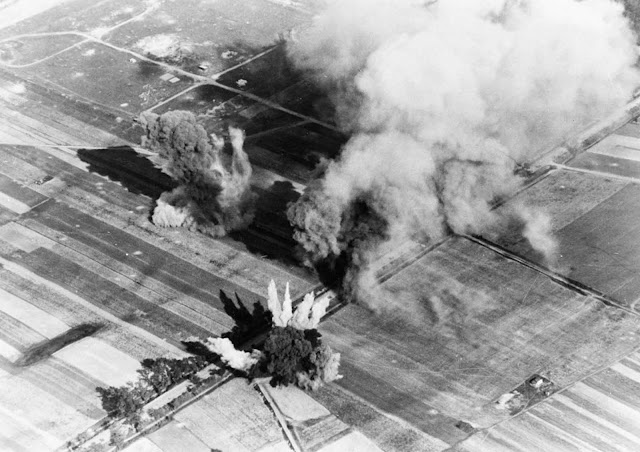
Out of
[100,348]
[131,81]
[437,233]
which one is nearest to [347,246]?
[437,233]

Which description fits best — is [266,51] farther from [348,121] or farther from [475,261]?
[475,261]

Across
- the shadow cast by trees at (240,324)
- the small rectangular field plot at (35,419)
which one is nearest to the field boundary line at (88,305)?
the shadow cast by trees at (240,324)

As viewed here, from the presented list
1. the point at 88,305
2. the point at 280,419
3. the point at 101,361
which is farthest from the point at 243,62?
the point at 280,419

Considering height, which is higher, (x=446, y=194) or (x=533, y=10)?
(x=533, y=10)

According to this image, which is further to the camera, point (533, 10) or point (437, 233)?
point (533, 10)

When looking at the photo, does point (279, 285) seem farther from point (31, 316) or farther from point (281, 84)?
point (281, 84)

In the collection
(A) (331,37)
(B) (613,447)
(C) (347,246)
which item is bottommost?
(B) (613,447)

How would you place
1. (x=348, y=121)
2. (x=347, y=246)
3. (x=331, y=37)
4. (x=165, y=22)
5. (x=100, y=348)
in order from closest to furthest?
1. (x=100, y=348)
2. (x=347, y=246)
3. (x=348, y=121)
4. (x=331, y=37)
5. (x=165, y=22)

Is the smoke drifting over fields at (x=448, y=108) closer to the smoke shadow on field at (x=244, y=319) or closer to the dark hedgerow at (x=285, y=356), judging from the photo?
the smoke shadow on field at (x=244, y=319)
